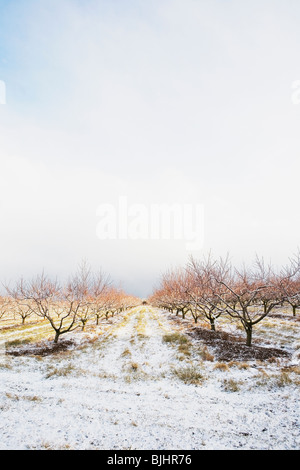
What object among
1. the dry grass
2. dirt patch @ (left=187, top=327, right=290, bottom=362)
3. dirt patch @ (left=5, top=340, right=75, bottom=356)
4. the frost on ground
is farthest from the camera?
dirt patch @ (left=5, top=340, right=75, bottom=356)

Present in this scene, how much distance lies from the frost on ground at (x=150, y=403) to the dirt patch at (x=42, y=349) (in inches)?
66.1

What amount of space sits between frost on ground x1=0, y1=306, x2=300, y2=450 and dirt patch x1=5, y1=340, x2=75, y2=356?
1678mm

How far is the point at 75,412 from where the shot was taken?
7320 mm

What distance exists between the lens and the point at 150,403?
26.1ft

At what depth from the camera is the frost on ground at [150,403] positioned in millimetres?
5867

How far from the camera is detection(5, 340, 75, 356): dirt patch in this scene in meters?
15.4

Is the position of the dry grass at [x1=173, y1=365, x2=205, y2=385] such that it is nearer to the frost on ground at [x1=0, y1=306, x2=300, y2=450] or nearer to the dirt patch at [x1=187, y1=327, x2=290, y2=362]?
the frost on ground at [x1=0, y1=306, x2=300, y2=450]

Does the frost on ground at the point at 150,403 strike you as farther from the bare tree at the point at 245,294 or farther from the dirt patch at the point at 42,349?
the bare tree at the point at 245,294

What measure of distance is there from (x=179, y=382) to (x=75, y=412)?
15.9 feet

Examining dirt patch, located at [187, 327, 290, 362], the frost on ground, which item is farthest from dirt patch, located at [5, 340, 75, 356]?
dirt patch, located at [187, 327, 290, 362]

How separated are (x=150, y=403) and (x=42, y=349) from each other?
40.1 feet

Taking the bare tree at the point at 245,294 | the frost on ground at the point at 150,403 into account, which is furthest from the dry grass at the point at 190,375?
the bare tree at the point at 245,294

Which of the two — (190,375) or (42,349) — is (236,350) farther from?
(42,349)

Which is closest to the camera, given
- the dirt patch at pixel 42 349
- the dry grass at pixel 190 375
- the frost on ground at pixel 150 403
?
the frost on ground at pixel 150 403
